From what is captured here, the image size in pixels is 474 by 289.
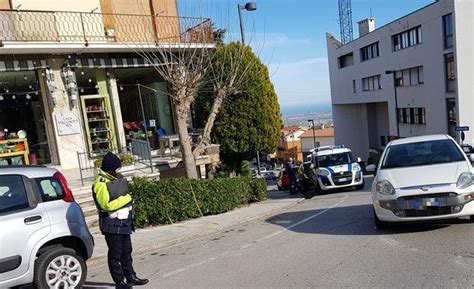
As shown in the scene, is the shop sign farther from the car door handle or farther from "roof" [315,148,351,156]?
the car door handle

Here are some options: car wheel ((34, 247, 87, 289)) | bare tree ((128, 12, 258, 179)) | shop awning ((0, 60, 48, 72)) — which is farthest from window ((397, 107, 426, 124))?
car wheel ((34, 247, 87, 289))

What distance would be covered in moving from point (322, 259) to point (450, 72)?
31.4 m

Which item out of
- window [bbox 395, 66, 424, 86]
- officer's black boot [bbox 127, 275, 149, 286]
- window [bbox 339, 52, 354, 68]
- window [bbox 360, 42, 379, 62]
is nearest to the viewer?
officer's black boot [bbox 127, 275, 149, 286]

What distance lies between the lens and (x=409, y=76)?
39.6m

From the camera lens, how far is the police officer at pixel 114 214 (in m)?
5.72

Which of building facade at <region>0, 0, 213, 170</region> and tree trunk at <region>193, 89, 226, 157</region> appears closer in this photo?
tree trunk at <region>193, 89, 226, 157</region>

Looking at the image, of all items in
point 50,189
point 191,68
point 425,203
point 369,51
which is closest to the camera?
point 50,189

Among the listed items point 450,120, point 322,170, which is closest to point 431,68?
point 450,120

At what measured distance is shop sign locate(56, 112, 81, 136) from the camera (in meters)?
15.6

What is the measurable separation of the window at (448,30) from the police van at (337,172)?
63.2 feet

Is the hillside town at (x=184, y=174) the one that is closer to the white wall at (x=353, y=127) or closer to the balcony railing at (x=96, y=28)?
the balcony railing at (x=96, y=28)

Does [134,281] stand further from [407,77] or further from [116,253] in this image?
[407,77]

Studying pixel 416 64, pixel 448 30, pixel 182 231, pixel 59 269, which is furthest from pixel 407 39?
pixel 59 269

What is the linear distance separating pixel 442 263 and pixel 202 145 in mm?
9717
